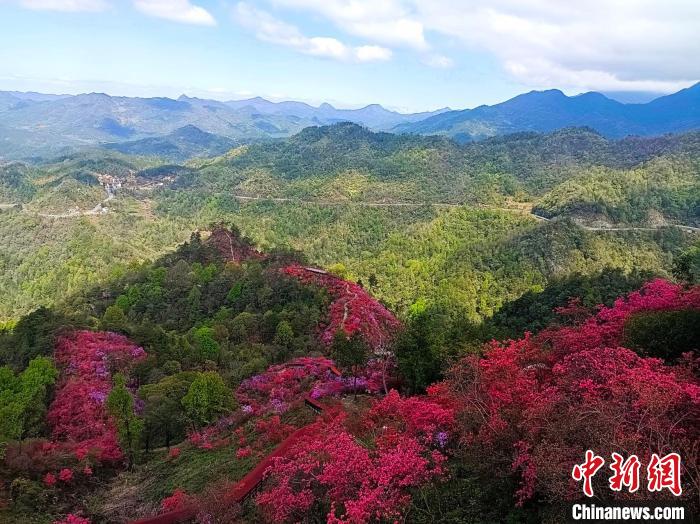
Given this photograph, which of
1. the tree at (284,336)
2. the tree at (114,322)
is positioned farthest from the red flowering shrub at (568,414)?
the tree at (114,322)

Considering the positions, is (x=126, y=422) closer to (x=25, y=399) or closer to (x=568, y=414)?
(x=25, y=399)

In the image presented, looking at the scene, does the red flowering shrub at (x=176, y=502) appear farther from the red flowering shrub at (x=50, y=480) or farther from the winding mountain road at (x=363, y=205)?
the winding mountain road at (x=363, y=205)

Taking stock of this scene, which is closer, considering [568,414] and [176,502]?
[568,414]

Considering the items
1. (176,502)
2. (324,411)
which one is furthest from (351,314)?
(176,502)

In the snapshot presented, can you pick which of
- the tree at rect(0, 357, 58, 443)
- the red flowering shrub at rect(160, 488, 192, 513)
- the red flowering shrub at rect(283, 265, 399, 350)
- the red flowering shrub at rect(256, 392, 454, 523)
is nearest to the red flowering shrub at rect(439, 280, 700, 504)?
the red flowering shrub at rect(256, 392, 454, 523)

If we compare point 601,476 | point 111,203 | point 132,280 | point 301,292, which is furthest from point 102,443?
point 111,203

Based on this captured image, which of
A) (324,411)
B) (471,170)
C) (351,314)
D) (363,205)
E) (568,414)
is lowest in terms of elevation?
(351,314)
